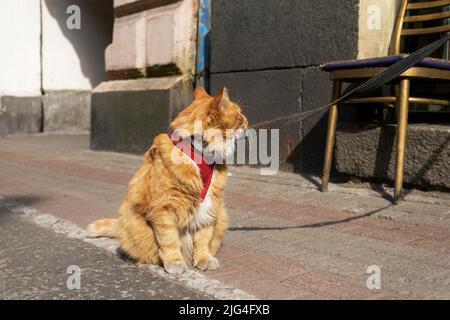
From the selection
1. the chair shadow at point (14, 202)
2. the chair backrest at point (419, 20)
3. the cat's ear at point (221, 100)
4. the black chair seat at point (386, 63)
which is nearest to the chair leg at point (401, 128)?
the black chair seat at point (386, 63)

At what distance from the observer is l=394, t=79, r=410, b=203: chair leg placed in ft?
12.2

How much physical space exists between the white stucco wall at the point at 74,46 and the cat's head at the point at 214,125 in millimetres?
9399

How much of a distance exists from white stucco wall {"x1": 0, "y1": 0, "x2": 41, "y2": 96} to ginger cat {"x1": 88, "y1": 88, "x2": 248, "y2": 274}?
29.6 feet

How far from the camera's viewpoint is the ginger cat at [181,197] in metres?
2.52

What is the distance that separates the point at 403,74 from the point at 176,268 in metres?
2.22

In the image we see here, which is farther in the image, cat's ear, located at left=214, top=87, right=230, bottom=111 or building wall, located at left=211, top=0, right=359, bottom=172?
building wall, located at left=211, top=0, right=359, bottom=172

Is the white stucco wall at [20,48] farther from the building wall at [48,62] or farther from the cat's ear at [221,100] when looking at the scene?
the cat's ear at [221,100]

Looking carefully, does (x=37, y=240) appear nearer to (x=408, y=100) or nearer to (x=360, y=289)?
(x=360, y=289)

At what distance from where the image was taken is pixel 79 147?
8703mm

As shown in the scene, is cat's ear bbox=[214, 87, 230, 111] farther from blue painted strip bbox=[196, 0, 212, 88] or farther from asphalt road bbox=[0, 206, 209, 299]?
blue painted strip bbox=[196, 0, 212, 88]

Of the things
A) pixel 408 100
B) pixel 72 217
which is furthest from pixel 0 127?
pixel 408 100

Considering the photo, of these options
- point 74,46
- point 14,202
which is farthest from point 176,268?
point 74,46

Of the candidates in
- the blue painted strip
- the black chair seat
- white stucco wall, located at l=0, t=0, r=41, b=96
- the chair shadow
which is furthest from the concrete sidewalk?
white stucco wall, located at l=0, t=0, r=41, b=96

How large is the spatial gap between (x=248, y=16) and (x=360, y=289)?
414cm
